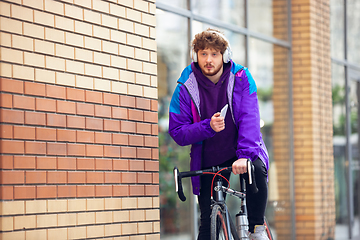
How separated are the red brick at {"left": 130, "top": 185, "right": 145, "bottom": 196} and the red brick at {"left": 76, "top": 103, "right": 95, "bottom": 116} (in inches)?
28.4

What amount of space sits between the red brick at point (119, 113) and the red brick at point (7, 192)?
1057 mm

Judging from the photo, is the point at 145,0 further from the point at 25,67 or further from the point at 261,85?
the point at 261,85

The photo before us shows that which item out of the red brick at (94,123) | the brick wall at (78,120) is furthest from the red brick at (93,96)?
the red brick at (94,123)

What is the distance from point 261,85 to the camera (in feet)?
25.1

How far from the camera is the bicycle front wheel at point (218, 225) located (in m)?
3.51

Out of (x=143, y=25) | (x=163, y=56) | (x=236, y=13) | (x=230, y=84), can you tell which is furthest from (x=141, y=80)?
(x=236, y=13)

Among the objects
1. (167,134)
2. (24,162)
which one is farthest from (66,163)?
(167,134)

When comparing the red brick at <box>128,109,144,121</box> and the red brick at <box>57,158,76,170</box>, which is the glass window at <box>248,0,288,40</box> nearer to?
the red brick at <box>128,109,144,121</box>

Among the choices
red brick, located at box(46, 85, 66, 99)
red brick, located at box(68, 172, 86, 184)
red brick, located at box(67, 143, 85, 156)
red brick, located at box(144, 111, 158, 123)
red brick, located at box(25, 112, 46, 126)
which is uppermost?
red brick, located at box(46, 85, 66, 99)

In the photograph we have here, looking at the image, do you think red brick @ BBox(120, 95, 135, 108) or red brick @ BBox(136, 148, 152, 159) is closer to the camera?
red brick @ BBox(120, 95, 135, 108)

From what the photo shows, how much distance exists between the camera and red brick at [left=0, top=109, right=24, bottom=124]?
10.5ft

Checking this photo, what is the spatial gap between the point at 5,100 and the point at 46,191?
0.66m

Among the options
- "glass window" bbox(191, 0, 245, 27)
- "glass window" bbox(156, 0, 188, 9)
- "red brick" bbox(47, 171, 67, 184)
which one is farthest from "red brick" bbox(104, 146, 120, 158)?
"glass window" bbox(191, 0, 245, 27)

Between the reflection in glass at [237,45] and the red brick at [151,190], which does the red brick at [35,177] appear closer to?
the red brick at [151,190]
